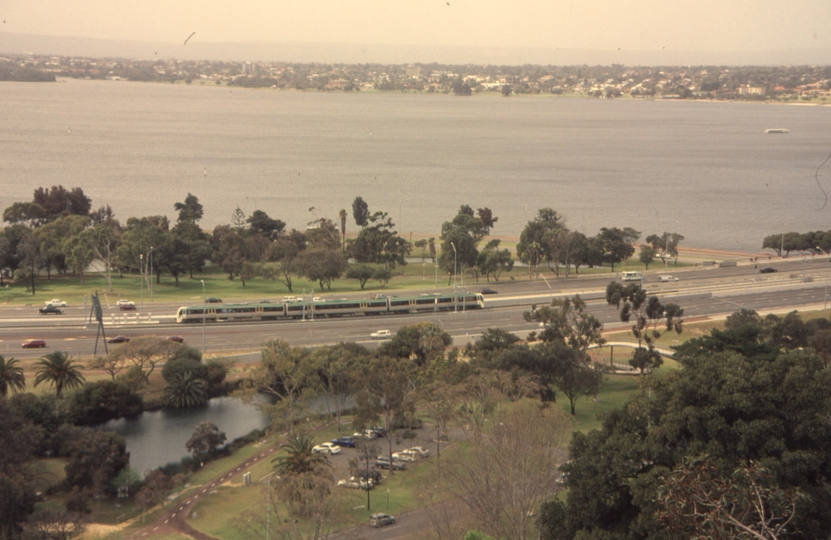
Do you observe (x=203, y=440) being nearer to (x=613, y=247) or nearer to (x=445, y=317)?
(x=445, y=317)

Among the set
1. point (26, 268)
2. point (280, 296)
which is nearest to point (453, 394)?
point (280, 296)

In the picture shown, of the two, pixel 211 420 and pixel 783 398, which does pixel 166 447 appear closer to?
pixel 211 420

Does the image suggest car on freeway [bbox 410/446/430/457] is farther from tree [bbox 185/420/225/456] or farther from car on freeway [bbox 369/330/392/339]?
car on freeway [bbox 369/330/392/339]

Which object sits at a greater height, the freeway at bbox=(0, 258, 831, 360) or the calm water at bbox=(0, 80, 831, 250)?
the calm water at bbox=(0, 80, 831, 250)

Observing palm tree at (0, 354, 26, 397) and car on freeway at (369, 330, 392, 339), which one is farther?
car on freeway at (369, 330, 392, 339)

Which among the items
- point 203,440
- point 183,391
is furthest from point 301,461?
point 183,391

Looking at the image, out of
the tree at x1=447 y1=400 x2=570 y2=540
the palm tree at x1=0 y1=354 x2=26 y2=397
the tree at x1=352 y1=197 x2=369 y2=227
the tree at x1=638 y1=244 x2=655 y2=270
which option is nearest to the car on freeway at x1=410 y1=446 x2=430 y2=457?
the tree at x1=447 y1=400 x2=570 y2=540
